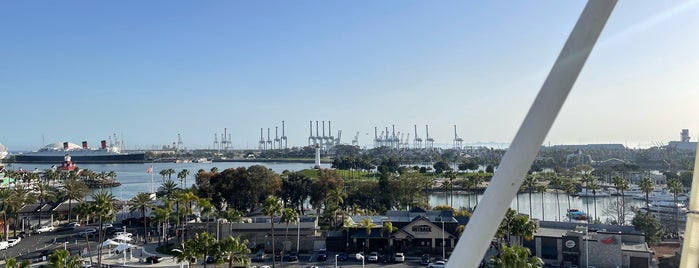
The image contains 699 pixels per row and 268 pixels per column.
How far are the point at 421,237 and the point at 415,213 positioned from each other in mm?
4181

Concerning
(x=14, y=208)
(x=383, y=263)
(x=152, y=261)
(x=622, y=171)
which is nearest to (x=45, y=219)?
(x=14, y=208)

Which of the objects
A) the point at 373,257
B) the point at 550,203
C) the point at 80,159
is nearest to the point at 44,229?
the point at 373,257

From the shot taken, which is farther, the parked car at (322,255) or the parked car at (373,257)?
the parked car at (322,255)

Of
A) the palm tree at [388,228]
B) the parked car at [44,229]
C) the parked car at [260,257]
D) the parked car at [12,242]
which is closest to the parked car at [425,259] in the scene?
the palm tree at [388,228]

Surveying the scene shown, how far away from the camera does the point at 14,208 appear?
109 feet

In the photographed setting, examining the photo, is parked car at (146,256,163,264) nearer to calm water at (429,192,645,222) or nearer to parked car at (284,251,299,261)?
parked car at (284,251,299,261)

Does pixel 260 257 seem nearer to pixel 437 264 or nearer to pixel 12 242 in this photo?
pixel 437 264

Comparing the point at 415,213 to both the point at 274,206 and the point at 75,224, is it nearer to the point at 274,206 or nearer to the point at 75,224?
the point at 274,206

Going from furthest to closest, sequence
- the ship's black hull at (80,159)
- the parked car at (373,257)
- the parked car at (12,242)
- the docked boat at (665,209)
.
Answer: the ship's black hull at (80,159), the docked boat at (665,209), the parked car at (12,242), the parked car at (373,257)

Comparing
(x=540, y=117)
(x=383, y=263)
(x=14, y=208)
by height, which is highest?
(x=540, y=117)

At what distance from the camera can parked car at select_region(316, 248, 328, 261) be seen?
27.2m

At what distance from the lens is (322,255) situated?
90.2 feet

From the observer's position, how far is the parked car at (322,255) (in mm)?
27208

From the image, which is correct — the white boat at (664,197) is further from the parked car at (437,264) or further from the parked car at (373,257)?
the parked car at (373,257)
